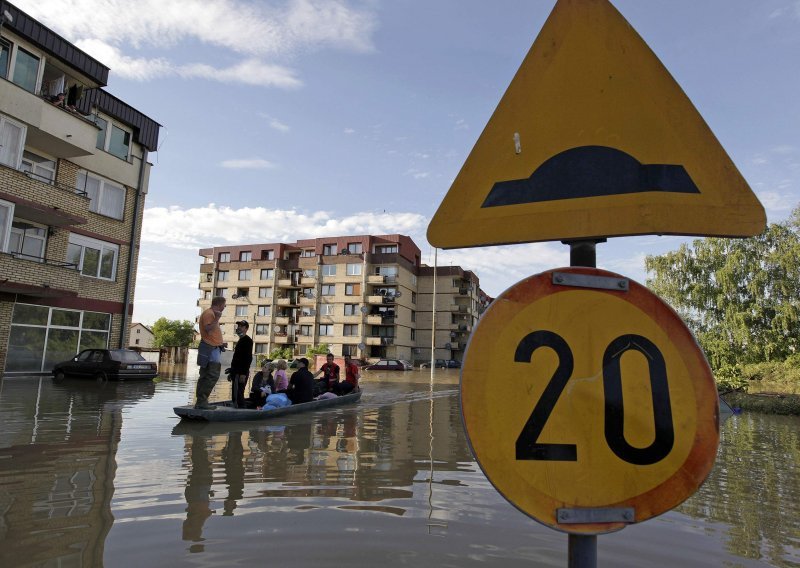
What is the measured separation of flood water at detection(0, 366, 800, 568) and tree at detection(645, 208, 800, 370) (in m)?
28.3

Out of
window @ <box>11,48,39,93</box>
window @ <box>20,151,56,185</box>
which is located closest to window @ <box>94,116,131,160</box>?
window @ <box>20,151,56,185</box>

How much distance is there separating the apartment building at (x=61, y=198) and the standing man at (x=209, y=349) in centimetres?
1246

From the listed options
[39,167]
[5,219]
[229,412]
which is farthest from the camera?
[39,167]

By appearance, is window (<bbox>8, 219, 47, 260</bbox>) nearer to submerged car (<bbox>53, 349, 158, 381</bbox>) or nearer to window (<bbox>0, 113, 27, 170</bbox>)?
window (<bbox>0, 113, 27, 170</bbox>)

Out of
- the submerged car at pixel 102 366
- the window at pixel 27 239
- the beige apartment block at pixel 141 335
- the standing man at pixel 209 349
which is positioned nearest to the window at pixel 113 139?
the window at pixel 27 239

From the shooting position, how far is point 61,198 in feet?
67.0

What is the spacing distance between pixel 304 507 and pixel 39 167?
73.0 feet

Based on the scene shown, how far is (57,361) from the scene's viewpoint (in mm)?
21328

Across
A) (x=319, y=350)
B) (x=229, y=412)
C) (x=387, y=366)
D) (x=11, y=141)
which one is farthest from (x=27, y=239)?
(x=319, y=350)

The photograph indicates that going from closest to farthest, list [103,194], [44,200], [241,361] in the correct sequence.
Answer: [241,361], [44,200], [103,194]

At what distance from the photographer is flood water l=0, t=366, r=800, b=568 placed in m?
3.82

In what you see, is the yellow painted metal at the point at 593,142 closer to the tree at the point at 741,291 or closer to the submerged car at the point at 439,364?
the tree at the point at 741,291

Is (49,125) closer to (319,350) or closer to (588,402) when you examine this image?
(588,402)

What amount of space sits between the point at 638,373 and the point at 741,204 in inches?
25.7
